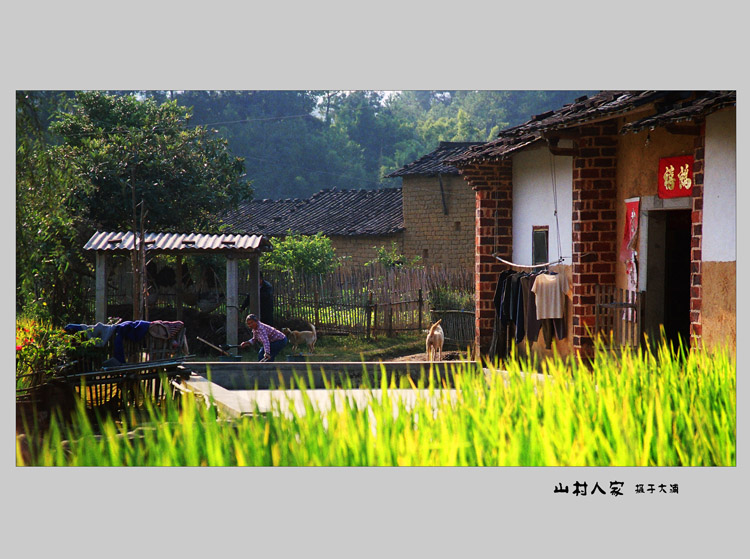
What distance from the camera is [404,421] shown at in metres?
6.16

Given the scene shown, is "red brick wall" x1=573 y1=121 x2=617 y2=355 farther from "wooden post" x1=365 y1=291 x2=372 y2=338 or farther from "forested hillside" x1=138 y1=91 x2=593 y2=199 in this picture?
"wooden post" x1=365 y1=291 x2=372 y2=338

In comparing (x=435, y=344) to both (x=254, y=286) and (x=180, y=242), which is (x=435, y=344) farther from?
(x=254, y=286)

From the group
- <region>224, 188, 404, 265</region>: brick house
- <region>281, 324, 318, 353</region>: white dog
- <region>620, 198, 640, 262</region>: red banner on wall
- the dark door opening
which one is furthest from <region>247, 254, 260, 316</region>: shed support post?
the dark door opening

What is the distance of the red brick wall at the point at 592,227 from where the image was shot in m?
9.41

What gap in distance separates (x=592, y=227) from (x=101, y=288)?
6.22m

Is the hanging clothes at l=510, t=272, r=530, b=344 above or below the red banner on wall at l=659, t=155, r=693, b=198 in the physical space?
below

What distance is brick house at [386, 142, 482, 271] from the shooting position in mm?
17766

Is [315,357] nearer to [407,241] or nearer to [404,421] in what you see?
[407,241]

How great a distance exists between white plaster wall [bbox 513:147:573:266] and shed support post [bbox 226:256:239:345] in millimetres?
4529

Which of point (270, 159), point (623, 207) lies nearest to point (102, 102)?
point (270, 159)

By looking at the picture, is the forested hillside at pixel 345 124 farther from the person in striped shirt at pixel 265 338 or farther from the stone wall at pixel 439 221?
the stone wall at pixel 439 221

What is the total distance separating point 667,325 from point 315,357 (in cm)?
650

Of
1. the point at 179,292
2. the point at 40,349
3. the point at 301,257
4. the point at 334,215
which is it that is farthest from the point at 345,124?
the point at 334,215

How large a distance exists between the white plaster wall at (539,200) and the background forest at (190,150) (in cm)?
61
